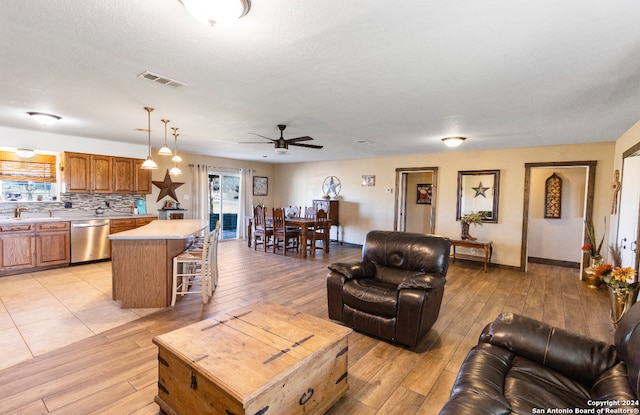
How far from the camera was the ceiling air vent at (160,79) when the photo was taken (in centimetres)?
255

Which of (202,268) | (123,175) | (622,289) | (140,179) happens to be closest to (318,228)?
(202,268)

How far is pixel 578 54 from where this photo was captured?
207 centimetres

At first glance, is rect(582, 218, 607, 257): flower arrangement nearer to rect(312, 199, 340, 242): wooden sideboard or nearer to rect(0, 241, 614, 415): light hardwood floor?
rect(0, 241, 614, 415): light hardwood floor

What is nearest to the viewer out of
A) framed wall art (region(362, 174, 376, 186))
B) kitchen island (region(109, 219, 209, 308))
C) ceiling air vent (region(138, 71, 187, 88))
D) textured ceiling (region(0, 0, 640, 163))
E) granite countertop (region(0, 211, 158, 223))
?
textured ceiling (region(0, 0, 640, 163))

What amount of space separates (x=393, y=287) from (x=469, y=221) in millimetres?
3920

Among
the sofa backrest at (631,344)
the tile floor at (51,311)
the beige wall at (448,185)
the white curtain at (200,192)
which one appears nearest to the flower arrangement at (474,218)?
the beige wall at (448,185)

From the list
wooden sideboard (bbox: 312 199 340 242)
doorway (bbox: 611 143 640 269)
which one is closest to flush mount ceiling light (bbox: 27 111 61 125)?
wooden sideboard (bbox: 312 199 340 242)

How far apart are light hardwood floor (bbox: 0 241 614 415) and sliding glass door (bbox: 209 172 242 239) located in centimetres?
379

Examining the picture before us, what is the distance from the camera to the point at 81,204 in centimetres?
589

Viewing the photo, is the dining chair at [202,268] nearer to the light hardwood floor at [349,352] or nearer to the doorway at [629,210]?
the light hardwood floor at [349,352]

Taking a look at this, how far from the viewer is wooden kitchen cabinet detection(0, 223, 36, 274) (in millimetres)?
4609

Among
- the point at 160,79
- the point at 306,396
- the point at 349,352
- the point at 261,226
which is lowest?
the point at 349,352

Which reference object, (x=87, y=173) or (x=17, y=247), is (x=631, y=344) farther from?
(x=87, y=173)

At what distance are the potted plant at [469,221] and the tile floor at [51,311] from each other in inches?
229
